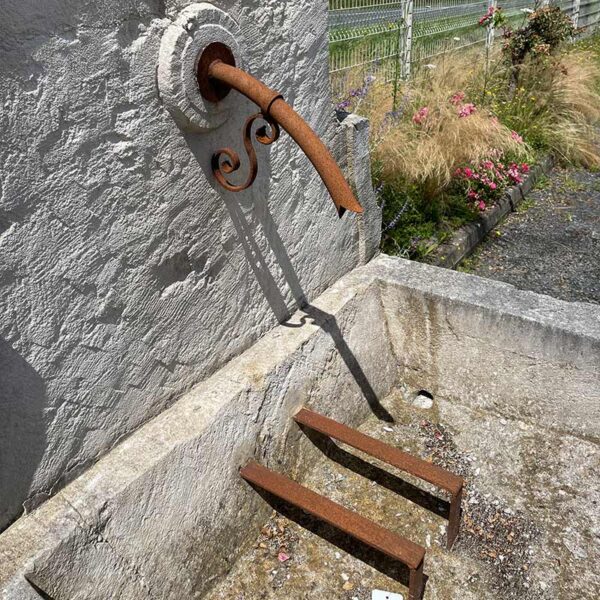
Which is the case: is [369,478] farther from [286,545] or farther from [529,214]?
[529,214]

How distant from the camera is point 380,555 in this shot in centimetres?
197

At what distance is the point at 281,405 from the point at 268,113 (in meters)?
1.02

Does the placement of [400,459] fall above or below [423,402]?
above

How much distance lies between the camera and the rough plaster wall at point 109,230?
1.25 meters

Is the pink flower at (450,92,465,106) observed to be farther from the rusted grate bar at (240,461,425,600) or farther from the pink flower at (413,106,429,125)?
the rusted grate bar at (240,461,425,600)

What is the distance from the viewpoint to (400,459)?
194cm

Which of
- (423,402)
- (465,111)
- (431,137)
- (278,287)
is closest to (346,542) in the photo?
(423,402)

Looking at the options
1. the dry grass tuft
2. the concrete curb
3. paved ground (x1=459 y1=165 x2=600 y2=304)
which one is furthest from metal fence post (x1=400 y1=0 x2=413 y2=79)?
paved ground (x1=459 y1=165 x2=600 y2=304)

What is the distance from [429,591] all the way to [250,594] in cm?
57

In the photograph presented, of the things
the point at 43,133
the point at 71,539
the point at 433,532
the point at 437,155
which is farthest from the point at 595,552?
the point at 437,155

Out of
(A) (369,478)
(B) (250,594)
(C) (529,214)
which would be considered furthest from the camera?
(C) (529,214)

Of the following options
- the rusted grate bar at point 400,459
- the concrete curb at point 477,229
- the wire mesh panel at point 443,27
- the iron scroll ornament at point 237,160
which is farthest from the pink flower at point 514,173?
the iron scroll ornament at point 237,160

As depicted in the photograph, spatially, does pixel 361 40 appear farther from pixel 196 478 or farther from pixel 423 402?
pixel 196 478

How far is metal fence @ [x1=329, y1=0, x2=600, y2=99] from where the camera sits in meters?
5.43
